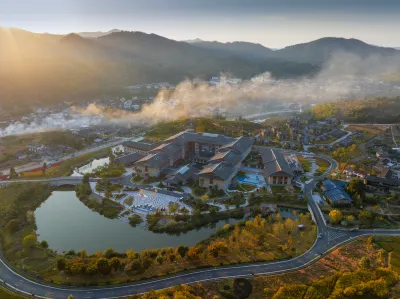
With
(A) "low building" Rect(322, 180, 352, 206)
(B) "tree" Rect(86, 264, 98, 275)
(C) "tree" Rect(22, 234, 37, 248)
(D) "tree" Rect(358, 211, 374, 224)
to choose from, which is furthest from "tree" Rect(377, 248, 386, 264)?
(C) "tree" Rect(22, 234, 37, 248)

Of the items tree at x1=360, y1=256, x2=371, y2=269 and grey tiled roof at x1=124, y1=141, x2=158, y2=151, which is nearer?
tree at x1=360, y1=256, x2=371, y2=269

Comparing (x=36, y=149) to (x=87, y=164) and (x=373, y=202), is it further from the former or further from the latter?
(x=373, y=202)

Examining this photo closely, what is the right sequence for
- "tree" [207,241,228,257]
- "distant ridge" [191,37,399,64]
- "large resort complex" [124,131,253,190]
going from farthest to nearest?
"distant ridge" [191,37,399,64] < "large resort complex" [124,131,253,190] < "tree" [207,241,228,257]

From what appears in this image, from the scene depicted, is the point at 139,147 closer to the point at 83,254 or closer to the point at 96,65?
the point at 83,254

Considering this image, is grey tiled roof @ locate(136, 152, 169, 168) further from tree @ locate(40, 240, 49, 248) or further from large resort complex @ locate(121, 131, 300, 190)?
tree @ locate(40, 240, 49, 248)

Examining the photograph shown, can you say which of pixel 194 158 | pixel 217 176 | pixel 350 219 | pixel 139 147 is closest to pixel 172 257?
pixel 217 176

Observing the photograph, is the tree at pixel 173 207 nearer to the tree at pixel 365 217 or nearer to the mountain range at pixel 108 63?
the tree at pixel 365 217
